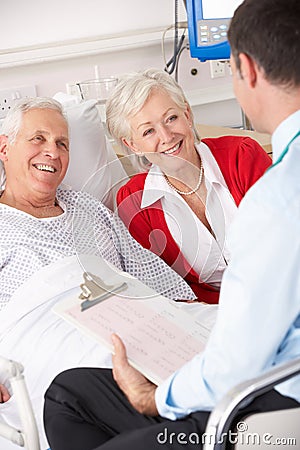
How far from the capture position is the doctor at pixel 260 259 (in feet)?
4.07

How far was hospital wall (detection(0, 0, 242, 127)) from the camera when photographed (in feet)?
10.5

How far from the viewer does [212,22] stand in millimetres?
3094

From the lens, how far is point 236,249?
4.20ft

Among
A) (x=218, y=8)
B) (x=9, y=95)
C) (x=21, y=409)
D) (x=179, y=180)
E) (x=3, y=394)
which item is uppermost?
(x=218, y=8)

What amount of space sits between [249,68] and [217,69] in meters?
2.38

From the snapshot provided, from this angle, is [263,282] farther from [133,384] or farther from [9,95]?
[9,95]

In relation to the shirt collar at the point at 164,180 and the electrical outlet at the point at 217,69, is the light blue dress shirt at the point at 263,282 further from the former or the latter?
the electrical outlet at the point at 217,69

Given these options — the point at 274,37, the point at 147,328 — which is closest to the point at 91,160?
the point at 147,328

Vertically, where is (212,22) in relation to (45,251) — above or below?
above

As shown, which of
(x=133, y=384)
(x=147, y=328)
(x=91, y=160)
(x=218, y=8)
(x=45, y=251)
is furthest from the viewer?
(x=218, y=8)

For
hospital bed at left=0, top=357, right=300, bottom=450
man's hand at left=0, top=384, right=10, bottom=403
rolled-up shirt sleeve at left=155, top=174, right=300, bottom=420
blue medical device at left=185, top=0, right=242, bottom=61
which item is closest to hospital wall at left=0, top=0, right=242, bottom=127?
blue medical device at left=185, top=0, right=242, bottom=61

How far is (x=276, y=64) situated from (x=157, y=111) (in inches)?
41.9

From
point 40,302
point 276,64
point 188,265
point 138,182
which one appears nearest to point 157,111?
point 138,182

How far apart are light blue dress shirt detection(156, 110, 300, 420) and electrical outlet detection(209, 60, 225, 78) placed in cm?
235
